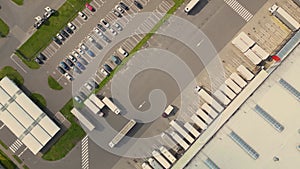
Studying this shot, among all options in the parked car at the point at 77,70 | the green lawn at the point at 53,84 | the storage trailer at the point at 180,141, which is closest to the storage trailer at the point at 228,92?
the storage trailer at the point at 180,141

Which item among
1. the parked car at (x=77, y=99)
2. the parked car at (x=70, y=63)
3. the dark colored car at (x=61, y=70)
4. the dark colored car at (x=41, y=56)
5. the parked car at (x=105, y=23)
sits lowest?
the parked car at (x=77, y=99)

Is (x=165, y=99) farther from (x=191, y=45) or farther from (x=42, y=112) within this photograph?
(x=42, y=112)

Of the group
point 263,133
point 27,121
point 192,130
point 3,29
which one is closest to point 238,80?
point 192,130

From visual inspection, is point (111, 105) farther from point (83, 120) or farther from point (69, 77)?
point (69, 77)

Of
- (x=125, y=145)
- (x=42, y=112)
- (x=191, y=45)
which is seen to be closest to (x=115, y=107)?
(x=125, y=145)

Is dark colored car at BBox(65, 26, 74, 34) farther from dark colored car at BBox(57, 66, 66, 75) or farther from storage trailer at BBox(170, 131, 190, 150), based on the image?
storage trailer at BBox(170, 131, 190, 150)

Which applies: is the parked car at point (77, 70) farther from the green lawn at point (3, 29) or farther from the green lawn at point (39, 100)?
the green lawn at point (3, 29)

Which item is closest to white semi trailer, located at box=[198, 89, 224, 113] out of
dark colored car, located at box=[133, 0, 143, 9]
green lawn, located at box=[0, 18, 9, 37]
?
dark colored car, located at box=[133, 0, 143, 9]
